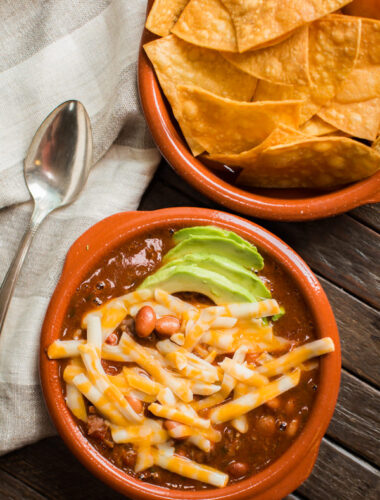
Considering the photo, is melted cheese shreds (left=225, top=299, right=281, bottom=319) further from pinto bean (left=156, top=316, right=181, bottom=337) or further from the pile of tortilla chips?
the pile of tortilla chips

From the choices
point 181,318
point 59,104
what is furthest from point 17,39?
point 181,318

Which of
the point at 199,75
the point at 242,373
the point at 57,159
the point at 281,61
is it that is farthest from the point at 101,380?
the point at 281,61

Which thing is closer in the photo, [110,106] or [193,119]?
[193,119]

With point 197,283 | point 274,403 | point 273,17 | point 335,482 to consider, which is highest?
point 273,17

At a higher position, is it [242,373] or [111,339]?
[111,339]

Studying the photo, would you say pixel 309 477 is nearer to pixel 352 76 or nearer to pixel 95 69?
pixel 352 76

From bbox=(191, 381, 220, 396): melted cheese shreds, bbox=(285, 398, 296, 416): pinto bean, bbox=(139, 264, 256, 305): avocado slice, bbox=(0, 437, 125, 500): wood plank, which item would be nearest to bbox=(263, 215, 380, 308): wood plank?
bbox=(139, 264, 256, 305): avocado slice

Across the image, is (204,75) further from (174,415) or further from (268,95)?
(174,415)
